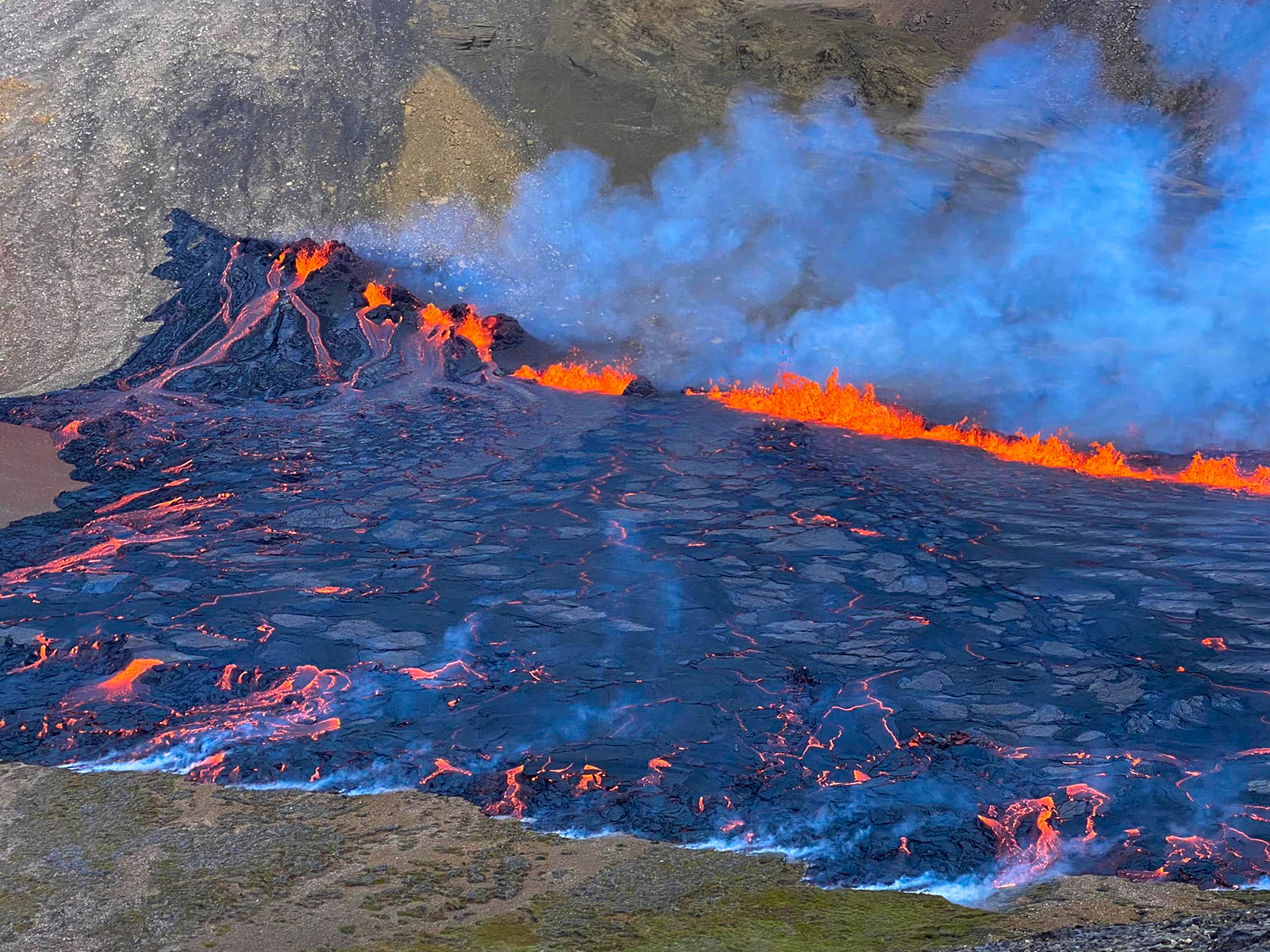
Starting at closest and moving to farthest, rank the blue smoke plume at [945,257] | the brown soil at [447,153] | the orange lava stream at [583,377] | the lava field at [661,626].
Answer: the lava field at [661,626]
the blue smoke plume at [945,257]
the orange lava stream at [583,377]
the brown soil at [447,153]

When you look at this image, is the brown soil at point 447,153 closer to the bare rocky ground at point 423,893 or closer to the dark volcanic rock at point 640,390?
the dark volcanic rock at point 640,390

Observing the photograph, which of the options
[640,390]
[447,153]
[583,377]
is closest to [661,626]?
[640,390]

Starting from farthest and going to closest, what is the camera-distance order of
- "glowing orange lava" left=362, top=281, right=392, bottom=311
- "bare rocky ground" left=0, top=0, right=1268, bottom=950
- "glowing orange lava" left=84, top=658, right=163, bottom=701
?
"glowing orange lava" left=362, top=281, right=392, bottom=311
"glowing orange lava" left=84, top=658, right=163, bottom=701
"bare rocky ground" left=0, top=0, right=1268, bottom=950

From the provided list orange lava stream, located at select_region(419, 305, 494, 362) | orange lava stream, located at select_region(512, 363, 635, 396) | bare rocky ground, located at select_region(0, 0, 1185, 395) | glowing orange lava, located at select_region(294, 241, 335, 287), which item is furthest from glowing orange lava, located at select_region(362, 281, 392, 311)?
orange lava stream, located at select_region(512, 363, 635, 396)

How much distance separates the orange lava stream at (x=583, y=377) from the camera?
18.4 meters

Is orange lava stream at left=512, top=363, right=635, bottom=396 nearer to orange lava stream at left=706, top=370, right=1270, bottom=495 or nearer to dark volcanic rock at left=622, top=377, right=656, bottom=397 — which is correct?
dark volcanic rock at left=622, top=377, right=656, bottom=397

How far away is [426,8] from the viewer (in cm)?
2606

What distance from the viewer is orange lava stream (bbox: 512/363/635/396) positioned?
18422 mm

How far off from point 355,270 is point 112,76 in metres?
7.29

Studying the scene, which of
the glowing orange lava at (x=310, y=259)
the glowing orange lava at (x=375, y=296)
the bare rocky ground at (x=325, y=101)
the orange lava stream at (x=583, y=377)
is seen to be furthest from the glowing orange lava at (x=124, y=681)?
the glowing orange lava at (x=310, y=259)

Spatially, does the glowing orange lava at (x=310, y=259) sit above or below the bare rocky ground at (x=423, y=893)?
above

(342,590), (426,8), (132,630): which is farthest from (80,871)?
(426,8)

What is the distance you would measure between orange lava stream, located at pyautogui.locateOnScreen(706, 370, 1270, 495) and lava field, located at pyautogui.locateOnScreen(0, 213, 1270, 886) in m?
0.21

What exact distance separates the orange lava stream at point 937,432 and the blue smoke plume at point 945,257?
1.38ft
